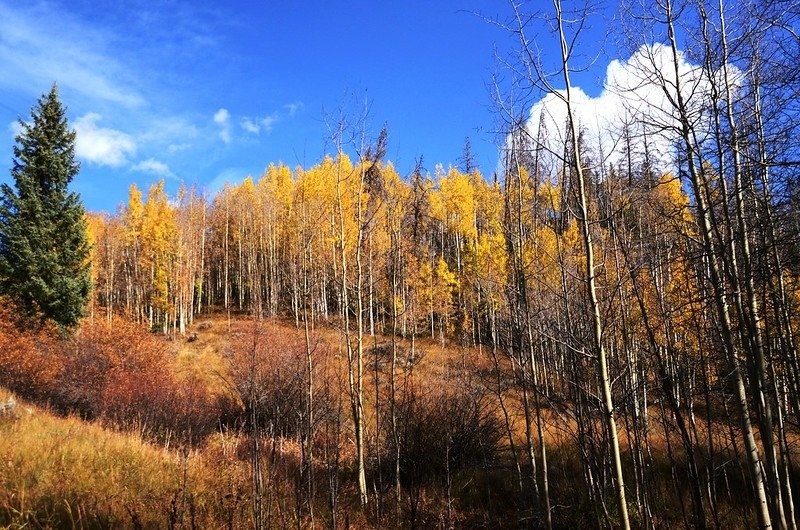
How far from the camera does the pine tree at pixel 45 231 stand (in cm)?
1684

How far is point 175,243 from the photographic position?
33188 millimetres

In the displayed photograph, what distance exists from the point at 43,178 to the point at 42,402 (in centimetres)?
1110

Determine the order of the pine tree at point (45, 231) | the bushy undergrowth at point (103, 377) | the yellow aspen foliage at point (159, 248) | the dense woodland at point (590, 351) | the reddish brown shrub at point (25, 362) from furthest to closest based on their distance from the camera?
the yellow aspen foliage at point (159, 248)
the pine tree at point (45, 231)
the reddish brown shrub at point (25, 362)
the bushy undergrowth at point (103, 377)
the dense woodland at point (590, 351)

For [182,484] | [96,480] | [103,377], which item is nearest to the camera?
[96,480]

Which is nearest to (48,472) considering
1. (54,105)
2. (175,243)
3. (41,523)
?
(41,523)

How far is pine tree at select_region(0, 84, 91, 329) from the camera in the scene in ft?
55.3

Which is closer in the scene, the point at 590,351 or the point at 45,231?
the point at 590,351

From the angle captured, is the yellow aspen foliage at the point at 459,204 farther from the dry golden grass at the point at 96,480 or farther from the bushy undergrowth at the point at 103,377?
the dry golden grass at the point at 96,480

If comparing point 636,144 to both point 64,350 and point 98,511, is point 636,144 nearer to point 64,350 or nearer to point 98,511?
point 98,511

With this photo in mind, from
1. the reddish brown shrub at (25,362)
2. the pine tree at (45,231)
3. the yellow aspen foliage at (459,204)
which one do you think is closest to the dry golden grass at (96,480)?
the reddish brown shrub at (25,362)

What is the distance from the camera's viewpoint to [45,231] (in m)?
17.5

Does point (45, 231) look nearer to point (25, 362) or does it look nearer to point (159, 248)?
point (25, 362)

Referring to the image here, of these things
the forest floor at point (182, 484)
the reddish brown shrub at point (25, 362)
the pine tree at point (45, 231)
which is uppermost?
the pine tree at point (45, 231)

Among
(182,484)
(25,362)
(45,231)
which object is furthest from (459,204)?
(182,484)
